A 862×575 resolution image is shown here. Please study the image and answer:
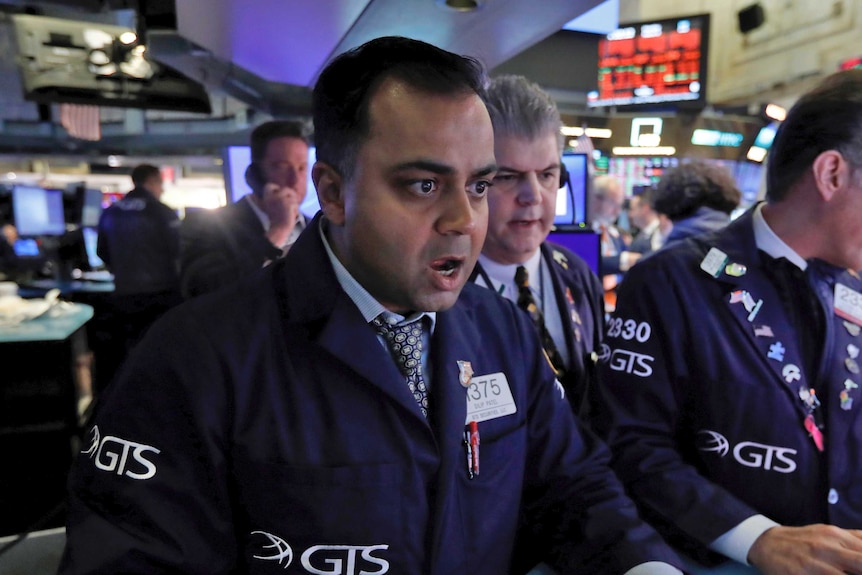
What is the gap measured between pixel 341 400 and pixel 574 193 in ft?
4.82

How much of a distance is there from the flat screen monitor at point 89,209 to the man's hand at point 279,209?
5025 mm

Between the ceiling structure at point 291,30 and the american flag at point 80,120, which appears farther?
the american flag at point 80,120

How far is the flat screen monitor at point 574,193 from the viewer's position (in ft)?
6.70

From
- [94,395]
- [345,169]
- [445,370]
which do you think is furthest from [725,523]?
[94,395]

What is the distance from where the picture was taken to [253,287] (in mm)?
948

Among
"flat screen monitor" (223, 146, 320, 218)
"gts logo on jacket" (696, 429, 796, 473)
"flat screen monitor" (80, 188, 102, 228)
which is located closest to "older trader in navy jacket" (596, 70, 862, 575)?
"gts logo on jacket" (696, 429, 796, 473)

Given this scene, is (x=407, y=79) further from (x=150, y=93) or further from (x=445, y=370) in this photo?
(x=150, y=93)

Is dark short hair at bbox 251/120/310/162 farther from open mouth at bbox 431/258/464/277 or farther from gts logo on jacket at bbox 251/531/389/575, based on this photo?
gts logo on jacket at bbox 251/531/389/575

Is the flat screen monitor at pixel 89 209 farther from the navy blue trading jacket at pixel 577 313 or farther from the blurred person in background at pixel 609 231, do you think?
the navy blue trading jacket at pixel 577 313

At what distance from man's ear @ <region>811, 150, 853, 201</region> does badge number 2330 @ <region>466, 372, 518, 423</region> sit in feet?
2.58

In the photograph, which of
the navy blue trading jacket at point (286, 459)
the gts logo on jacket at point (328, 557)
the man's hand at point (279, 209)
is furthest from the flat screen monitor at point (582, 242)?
the gts logo on jacket at point (328, 557)

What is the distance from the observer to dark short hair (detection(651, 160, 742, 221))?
8.51ft

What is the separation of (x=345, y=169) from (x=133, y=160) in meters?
14.4

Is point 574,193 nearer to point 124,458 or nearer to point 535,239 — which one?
point 535,239
